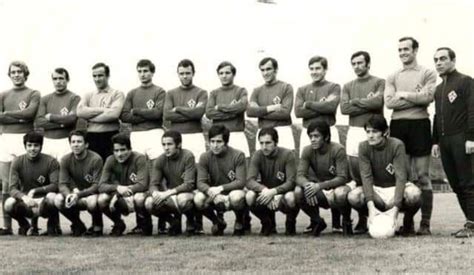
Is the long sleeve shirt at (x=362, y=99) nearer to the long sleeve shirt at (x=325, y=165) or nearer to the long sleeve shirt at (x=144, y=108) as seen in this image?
the long sleeve shirt at (x=325, y=165)

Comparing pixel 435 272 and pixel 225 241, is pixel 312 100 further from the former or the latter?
pixel 435 272

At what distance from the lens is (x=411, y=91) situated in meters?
7.72

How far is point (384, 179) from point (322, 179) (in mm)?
698

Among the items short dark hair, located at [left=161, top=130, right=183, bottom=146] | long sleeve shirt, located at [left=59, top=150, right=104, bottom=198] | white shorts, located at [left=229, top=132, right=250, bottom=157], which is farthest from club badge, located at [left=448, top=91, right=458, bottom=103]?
long sleeve shirt, located at [left=59, top=150, right=104, bottom=198]

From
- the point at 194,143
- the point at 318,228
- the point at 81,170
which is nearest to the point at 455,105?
the point at 318,228

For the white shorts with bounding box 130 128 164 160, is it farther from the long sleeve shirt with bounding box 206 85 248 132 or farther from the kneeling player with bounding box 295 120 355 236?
the kneeling player with bounding box 295 120 355 236

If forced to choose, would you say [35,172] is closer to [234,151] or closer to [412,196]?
[234,151]

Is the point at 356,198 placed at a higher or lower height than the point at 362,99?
lower

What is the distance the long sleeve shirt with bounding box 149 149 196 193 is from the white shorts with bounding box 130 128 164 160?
0.42 m

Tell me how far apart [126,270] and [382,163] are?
3444mm

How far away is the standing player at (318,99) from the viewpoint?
8.13 metres

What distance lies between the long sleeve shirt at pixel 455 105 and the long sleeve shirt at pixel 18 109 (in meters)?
4.91

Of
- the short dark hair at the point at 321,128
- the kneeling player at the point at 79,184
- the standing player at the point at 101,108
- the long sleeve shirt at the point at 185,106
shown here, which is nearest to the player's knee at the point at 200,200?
the long sleeve shirt at the point at 185,106

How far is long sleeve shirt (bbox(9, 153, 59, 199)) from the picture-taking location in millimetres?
8352
